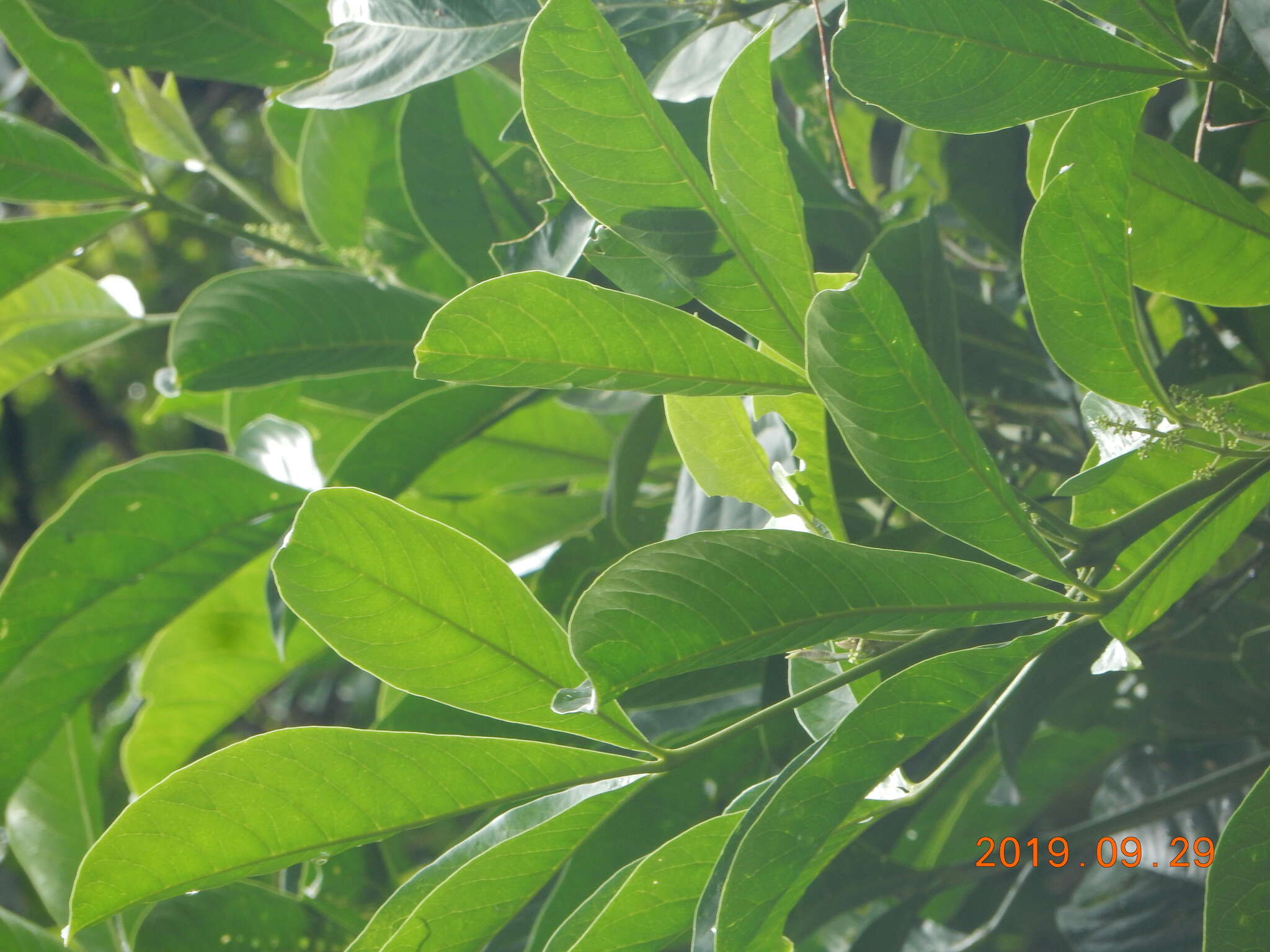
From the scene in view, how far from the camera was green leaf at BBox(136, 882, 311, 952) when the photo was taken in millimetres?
648

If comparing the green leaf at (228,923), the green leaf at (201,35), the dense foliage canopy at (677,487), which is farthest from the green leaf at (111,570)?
the green leaf at (201,35)

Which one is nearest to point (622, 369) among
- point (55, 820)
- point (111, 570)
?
point (111, 570)

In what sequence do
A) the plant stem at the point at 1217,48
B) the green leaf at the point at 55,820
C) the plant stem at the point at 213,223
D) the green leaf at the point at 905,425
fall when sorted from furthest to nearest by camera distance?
the green leaf at the point at 55,820, the plant stem at the point at 213,223, the plant stem at the point at 1217,48, the green leaf at the point at 905,425

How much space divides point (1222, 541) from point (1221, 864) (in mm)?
121

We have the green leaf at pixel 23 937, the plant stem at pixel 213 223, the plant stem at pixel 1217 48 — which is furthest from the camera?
the plant stem at pixel 213 223

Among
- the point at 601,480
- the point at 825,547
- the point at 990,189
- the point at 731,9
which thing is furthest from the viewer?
the point at 601,480

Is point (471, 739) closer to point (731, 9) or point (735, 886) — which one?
point (735, 886)

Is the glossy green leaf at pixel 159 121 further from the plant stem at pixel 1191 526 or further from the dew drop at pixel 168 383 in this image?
the plant stem at pixel 1191 526

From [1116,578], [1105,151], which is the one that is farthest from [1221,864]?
[1105,151]

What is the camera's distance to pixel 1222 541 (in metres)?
0.39

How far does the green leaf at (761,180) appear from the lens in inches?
14.8

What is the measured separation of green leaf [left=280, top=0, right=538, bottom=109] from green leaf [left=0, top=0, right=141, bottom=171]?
238mm

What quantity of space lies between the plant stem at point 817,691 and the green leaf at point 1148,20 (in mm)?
247

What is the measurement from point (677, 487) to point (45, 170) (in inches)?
18.3
